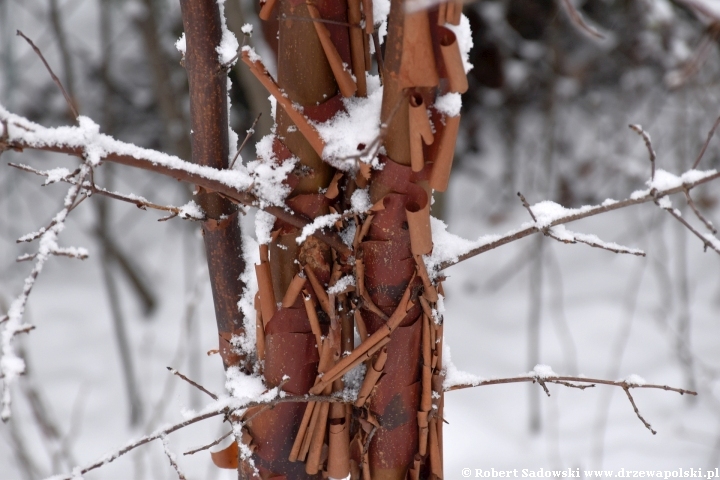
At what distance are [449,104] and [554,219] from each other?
107 mm

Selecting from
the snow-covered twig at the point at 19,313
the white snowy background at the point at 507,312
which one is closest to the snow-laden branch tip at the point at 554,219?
the snow-covered twig at the point at 19,313

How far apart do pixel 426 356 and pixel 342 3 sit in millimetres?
257

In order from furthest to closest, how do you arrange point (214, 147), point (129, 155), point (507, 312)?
point (507, 312) → point (214, 147) → point (129, 155)

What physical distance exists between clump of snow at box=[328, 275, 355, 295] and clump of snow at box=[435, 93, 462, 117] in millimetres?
132

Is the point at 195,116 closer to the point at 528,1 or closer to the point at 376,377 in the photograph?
the point at 376,377

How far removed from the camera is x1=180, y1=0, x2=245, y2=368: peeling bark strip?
439 millimetres

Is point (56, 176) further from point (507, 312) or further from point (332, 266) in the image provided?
point (507, 312)

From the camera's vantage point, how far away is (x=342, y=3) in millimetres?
422

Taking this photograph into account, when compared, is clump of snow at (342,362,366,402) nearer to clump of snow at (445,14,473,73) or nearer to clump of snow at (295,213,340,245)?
clump of snow at (295,213,340,245)

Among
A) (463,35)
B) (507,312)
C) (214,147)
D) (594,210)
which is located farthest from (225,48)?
(507,312)

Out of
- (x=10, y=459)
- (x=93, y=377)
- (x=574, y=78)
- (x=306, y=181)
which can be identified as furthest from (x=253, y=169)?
(x=574, y=78)

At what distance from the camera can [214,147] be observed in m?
0.46

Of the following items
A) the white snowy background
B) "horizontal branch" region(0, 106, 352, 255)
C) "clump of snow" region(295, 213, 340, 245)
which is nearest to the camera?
"horizontal branch" region(0, 106, 352, 255)

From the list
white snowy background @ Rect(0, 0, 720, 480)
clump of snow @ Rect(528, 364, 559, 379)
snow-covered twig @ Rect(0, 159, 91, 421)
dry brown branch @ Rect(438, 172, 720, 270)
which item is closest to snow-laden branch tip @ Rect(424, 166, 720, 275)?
dry brown branch @ Rect(438, 172, 720, 270)
